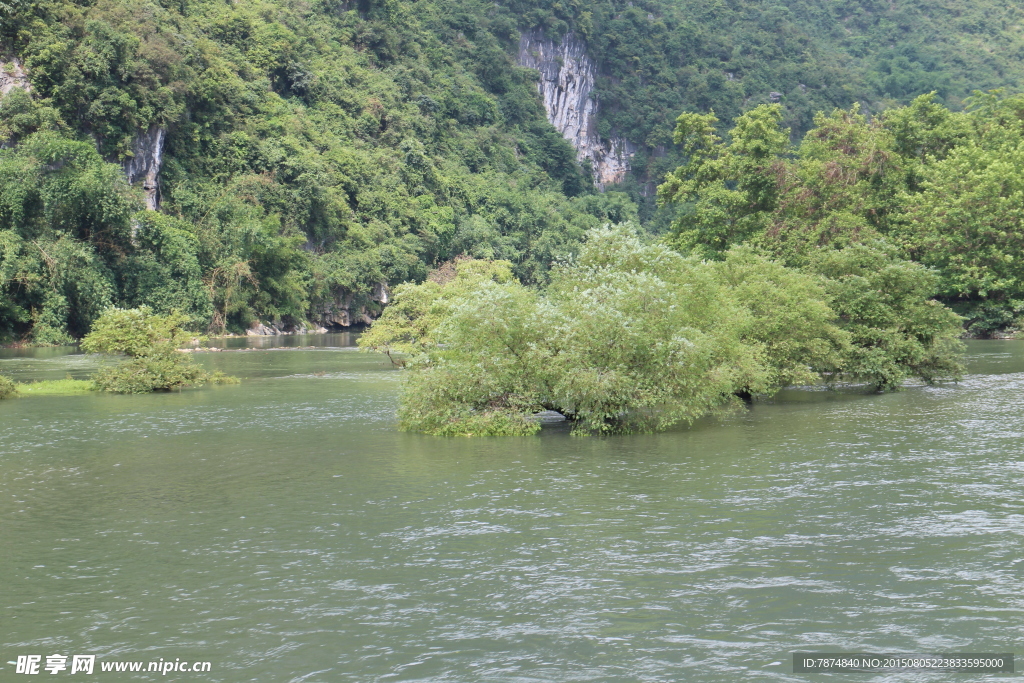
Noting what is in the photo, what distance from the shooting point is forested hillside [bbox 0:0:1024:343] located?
2699 inches

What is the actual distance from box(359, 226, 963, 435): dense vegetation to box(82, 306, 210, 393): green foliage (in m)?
15.1

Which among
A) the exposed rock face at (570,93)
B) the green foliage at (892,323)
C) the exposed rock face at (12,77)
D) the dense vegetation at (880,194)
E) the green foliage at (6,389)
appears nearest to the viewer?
the green foliage at (6,389)

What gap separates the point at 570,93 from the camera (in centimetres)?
19650

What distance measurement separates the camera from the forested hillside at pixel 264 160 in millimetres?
68562

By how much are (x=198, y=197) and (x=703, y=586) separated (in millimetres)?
87924

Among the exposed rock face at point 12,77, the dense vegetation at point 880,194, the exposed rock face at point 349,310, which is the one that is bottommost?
the exposed rock face at point 349,310

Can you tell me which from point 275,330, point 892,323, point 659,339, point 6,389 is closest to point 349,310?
point 275,330

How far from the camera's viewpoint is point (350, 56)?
5733 inches

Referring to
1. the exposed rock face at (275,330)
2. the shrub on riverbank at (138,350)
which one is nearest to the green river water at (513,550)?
the shrub on riverbank at (138,350)

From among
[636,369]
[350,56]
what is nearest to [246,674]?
[636,369]

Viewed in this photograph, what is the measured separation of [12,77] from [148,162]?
14703 millimetres

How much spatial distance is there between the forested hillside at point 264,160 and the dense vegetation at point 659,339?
140 feet

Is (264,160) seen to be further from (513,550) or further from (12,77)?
(513,550)

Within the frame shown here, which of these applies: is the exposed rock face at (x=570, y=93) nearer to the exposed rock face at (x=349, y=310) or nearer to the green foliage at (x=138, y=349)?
the exposed rock face at (x=349, y=310)
